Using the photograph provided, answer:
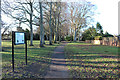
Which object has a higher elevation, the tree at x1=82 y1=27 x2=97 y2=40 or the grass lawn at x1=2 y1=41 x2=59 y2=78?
the tree at x1=82 y1=27 x2=97 y2=40

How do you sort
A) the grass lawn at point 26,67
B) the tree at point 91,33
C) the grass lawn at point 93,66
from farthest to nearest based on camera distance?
1. the tree at point 91,33
2. the grass lawn at point 93,66
3. the grass lawn at point 26,67

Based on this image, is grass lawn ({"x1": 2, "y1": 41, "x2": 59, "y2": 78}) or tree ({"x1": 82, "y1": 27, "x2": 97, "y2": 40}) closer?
grass lawn ({"x1": 2, "y1": 41, "x2": 59, "y2": 78})

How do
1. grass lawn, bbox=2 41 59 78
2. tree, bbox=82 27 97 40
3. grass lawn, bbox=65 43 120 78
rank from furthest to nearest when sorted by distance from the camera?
tree, bbox=82 27 97 40 < grass lawn, bbox=65 43 120 78 < grass lawn, bbox=2 41 59 78

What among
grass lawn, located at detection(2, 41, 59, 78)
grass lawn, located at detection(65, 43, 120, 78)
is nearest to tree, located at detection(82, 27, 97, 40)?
grass lawn, located at detection(65, 43, 120, 78)

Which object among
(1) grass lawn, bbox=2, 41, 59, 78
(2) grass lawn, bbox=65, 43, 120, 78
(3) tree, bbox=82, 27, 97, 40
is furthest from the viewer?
(3) tree, bbox=82, 27, 97, 40

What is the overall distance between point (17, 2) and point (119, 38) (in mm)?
19344

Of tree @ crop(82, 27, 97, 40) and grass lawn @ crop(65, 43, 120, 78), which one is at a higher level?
tree @ crop(82, 27, 97, 40)

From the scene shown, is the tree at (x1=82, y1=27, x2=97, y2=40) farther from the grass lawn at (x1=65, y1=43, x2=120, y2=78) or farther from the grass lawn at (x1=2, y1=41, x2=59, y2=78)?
the grass lawn at (x1=2, y1=41, x2=59, y2=78)

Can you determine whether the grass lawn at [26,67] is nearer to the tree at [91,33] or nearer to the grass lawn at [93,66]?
the grass lawn at [93,66]

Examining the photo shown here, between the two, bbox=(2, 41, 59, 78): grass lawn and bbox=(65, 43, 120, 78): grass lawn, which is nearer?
bbox=(2, 41, 59, 78): grass lawn

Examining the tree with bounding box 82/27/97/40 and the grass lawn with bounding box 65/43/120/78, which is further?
the tree with bounding box 82/27/97/40

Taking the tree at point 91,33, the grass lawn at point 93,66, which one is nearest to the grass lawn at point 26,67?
the grass lawn at point 93,66

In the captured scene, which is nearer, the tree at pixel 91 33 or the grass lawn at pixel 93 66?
the grass lawn at pixel 93 66

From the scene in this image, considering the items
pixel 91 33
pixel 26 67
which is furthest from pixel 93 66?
pixel 91 33
